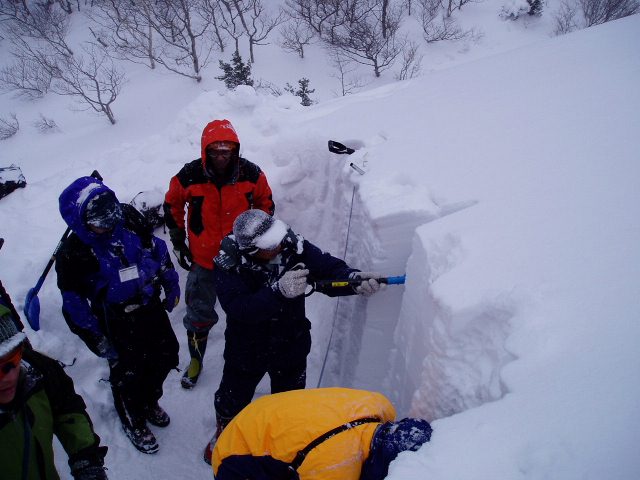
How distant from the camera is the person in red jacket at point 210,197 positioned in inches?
118

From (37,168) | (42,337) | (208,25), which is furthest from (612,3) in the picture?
(37,168)

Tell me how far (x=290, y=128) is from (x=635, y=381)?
450 cm

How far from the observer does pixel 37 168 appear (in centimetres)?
1308

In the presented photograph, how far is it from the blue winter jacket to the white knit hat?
95 centimetres

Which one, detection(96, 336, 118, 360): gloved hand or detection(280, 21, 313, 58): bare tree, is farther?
detection(280, 21, 313, 58): bare tree

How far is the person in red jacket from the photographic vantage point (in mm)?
3002

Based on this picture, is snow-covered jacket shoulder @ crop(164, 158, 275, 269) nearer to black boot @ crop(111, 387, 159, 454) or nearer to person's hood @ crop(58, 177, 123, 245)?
person's hood @ crop(58, 177, 123, 245)

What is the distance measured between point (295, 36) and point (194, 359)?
1822cm

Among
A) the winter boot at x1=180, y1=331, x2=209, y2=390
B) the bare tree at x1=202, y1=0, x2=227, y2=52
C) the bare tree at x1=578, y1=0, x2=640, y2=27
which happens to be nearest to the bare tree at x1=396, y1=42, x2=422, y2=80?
the bare tree at x1=578, y1=0, x2=640, y2=27

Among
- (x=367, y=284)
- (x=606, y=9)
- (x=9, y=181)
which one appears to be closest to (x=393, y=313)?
(x=367, y=284)

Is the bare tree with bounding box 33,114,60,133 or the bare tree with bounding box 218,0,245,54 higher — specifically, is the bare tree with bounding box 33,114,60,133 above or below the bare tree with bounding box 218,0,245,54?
below

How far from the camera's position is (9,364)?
4.68ft

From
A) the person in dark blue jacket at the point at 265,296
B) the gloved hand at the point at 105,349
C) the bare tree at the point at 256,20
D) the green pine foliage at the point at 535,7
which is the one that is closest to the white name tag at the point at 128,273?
the gloved hand at the point at 105,349

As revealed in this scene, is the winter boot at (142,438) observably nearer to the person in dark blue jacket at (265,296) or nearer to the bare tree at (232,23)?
the person in dark blue jacket at (265,296)
